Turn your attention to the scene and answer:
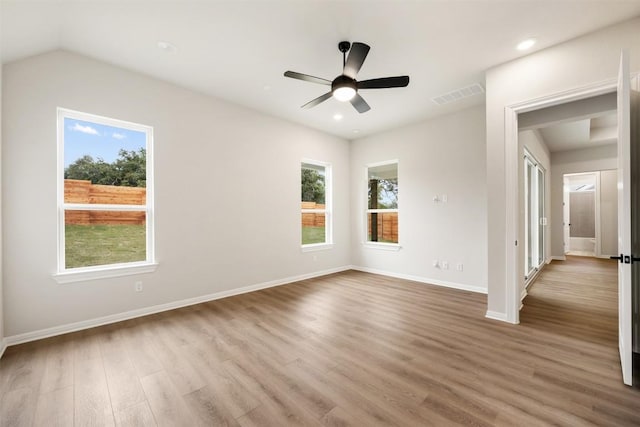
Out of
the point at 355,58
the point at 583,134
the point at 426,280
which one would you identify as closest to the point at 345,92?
the point at 355,58

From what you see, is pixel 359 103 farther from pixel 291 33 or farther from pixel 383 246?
pixel 383 246

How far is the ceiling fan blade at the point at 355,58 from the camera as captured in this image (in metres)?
2.20

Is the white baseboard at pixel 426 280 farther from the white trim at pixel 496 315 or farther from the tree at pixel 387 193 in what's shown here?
the tree at pixel 387 193

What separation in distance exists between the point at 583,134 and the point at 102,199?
8.74 meters

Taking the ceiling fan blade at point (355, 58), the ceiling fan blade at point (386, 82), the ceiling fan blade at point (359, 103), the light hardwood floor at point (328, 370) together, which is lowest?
the light hardwood floor at point (328, 370)

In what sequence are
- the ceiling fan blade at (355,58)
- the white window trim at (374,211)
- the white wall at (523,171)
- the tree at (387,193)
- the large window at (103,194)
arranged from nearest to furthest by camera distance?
the ceiling fan blade at (355,58), the large window at (103,194), the white wall at (523,171), the white window trim at (374,211), the tree at (387,193)

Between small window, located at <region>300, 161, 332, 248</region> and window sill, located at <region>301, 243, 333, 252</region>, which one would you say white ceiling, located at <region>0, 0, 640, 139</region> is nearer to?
small window, located at <region>300, 161, 332, 248</region>

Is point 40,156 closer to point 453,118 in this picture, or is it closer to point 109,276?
point 109,276

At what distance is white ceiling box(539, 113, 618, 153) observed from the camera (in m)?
5.33

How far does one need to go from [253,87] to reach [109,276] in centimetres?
300

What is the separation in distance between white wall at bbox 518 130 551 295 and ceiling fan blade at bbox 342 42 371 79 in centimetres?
238

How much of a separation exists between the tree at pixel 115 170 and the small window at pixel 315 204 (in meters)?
2.73

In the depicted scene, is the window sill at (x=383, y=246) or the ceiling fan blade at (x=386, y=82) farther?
the window sill at (x=383, y=246)

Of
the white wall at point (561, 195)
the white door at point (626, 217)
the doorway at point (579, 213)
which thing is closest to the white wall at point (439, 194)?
the white door at point (626, 217)
